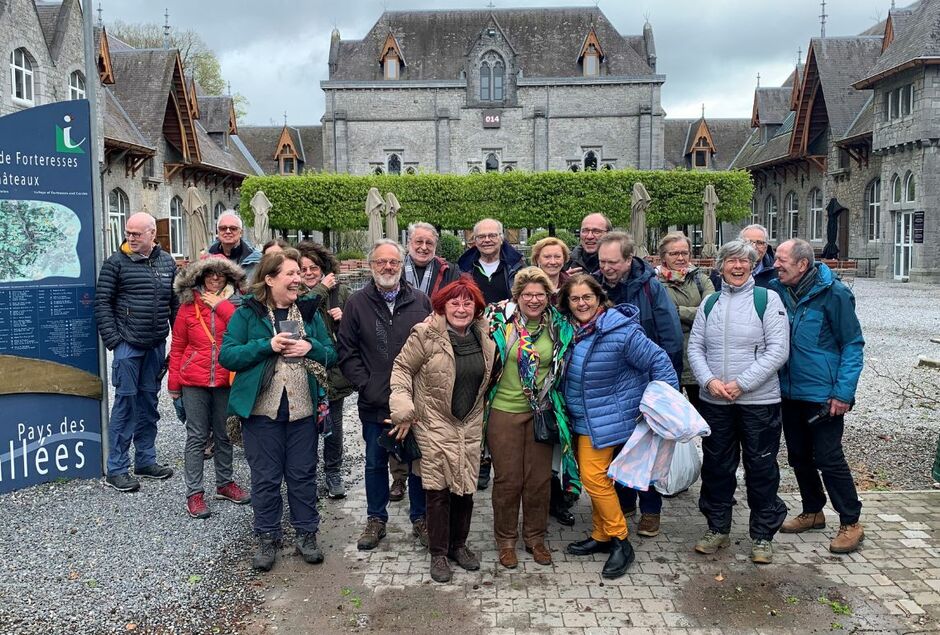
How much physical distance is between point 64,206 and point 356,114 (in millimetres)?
34333

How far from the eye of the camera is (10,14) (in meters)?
18.8

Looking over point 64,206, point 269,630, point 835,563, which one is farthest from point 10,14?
point 835,563

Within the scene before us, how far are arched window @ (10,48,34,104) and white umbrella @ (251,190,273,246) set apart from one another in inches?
293

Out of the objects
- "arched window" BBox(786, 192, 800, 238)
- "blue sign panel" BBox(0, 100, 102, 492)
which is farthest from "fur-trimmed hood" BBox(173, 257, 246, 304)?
"arched window" BBox(786, 192, 800, 238)

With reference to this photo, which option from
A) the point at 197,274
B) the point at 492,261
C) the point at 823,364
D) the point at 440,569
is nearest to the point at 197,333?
the point at 197,274

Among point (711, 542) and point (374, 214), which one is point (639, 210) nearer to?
point (374, 214)

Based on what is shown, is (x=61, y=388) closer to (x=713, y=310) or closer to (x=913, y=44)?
(x=713, y=310)

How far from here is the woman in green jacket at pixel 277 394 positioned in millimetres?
4156

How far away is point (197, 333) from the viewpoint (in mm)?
5031

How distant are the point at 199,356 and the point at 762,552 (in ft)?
12.6

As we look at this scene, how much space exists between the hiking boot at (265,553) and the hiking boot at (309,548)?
14 centimetres

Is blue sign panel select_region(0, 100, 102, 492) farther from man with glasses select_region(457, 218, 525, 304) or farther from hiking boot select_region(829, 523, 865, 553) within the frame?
hiking boot select_region(829, 523, 865, 553)

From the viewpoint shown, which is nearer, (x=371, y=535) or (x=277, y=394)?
(x=277, y=394)

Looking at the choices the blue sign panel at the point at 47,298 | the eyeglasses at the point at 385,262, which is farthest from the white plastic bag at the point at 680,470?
the blue sign panel at the point at 47,298
